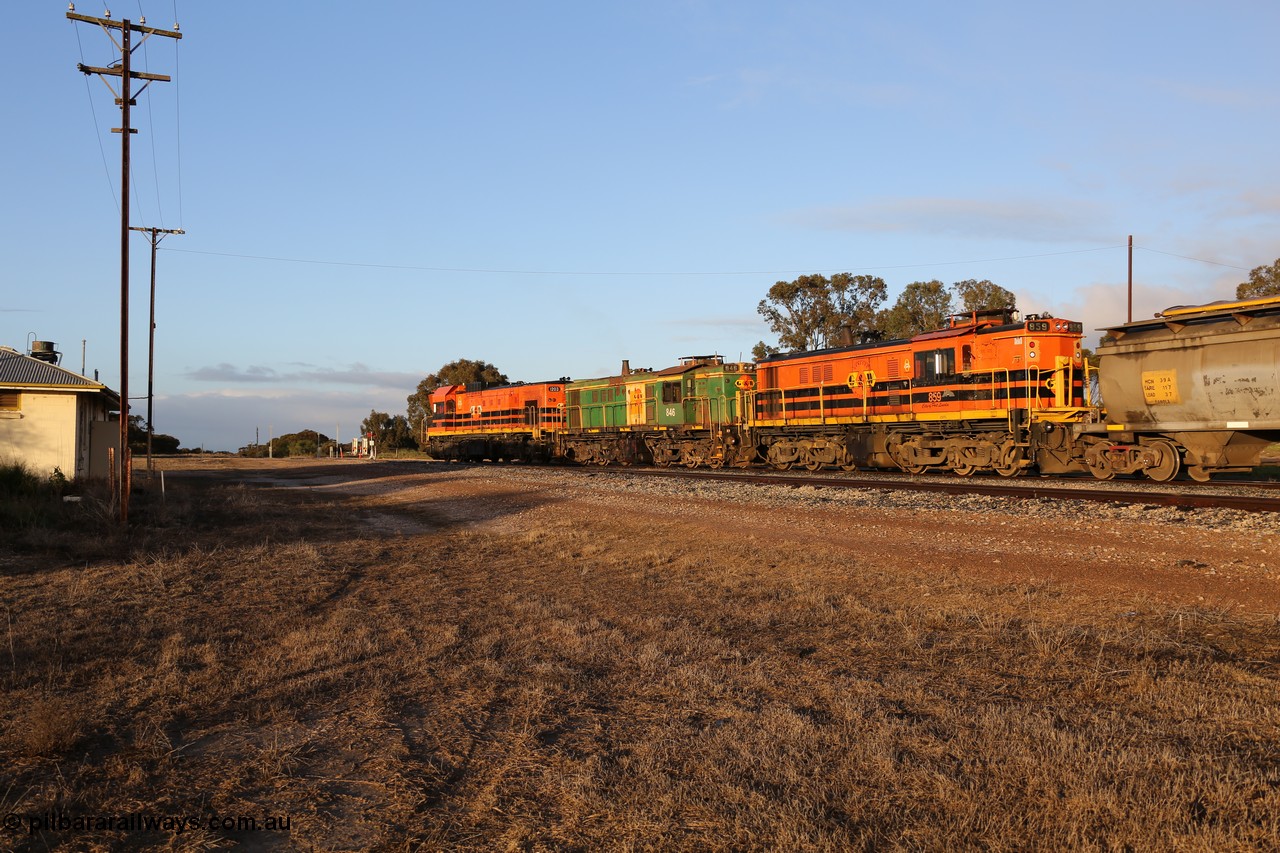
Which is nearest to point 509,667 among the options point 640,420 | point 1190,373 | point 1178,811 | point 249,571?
point 1178,811

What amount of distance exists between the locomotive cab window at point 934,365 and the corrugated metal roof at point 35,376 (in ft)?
72.9

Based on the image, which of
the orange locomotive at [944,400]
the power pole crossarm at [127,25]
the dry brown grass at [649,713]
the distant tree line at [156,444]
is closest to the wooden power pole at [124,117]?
the power pole crossarm at [127,25]

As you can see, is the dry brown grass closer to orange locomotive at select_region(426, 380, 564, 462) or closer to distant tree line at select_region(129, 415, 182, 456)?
orange locomotive at select_region(426, 380, 564, 462)

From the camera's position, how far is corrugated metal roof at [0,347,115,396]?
22797 mm

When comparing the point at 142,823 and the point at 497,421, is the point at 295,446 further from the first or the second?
the point at 142,823

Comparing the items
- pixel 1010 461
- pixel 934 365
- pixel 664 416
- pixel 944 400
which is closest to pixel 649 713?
pixel 1010 461

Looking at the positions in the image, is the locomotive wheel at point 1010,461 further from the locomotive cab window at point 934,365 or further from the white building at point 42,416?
the white building at point 42,416

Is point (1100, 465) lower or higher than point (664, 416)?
lower

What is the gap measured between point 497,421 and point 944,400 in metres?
29.3

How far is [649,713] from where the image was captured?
19.7ft

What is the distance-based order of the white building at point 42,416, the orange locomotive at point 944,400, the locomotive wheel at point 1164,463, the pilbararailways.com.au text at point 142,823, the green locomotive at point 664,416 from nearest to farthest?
the pilbararailways.com.au text at point 142,823, the locomotive wheel at point 1164,463, the orange locomotive at point 944,400, the white building at point 42,416, the green locomotive at point 664,416

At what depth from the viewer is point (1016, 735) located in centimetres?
526

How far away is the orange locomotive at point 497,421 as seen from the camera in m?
44.8

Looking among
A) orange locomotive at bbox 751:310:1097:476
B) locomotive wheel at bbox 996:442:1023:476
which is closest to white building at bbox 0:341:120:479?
orange locomotive at bbox 751:310:1097:476
